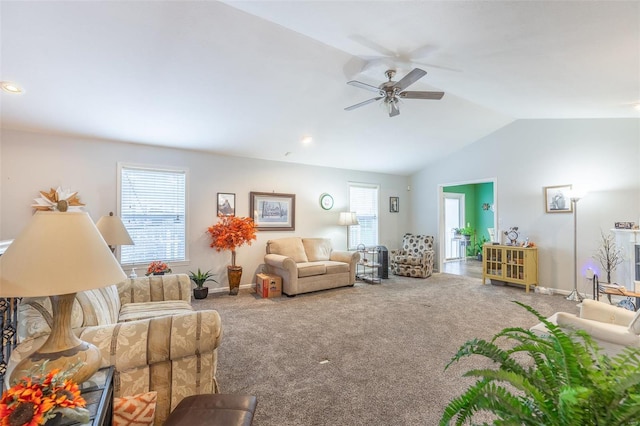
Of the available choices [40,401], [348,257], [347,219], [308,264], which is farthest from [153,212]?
[40,401]

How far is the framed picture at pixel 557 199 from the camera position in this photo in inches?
188

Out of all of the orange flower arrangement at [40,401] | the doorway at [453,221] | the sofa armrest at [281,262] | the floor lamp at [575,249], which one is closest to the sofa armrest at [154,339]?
the orange flower arrangement at [40,401]

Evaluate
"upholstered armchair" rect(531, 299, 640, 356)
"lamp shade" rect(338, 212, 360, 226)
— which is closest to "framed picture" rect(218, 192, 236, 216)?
"lamp shade" rect(338, 212, 360, 226)

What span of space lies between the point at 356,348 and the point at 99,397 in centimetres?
216

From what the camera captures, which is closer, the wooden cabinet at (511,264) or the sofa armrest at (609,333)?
the sofa armrest at (609,333)

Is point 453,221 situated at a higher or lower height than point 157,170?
lower

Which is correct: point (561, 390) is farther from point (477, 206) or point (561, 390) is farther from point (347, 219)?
point (477, 206)

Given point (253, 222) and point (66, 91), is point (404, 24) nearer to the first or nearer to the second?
point (66, 91)

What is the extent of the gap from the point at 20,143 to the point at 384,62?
452cm

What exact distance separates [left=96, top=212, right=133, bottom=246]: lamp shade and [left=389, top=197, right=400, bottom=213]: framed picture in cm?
565

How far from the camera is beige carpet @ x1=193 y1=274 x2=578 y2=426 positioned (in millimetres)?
1974

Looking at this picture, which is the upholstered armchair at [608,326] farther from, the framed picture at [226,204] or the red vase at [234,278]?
the framed picture at [226,204]

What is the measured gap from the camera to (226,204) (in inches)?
196

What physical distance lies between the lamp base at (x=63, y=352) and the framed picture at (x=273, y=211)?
4.07 m
